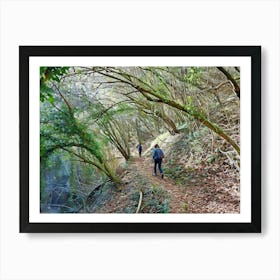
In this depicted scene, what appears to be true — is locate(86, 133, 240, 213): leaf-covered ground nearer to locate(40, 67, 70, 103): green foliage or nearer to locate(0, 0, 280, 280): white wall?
locate(0, 0, 280, 280): white wall

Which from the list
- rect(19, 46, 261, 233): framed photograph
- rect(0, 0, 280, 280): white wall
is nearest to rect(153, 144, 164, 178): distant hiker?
rect(19, 46, 261, 233): framed photograph

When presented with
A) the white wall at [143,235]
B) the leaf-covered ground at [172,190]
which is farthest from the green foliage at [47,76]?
the leaf-covered ground at [172,190]

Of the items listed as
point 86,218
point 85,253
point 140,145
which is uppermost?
point 140,145

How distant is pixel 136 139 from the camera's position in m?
2.10

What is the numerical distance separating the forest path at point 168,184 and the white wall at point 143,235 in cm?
15

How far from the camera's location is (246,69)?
209 cm

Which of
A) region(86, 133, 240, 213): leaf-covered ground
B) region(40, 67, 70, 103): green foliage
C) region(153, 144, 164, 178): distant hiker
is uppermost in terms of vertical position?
region(40, 67, 70, 103): green foliage

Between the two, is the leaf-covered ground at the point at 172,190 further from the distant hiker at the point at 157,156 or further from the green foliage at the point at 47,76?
the green foliage at the point at 47,76

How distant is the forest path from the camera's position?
2.09 meters

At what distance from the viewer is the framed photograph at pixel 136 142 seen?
2.08m
